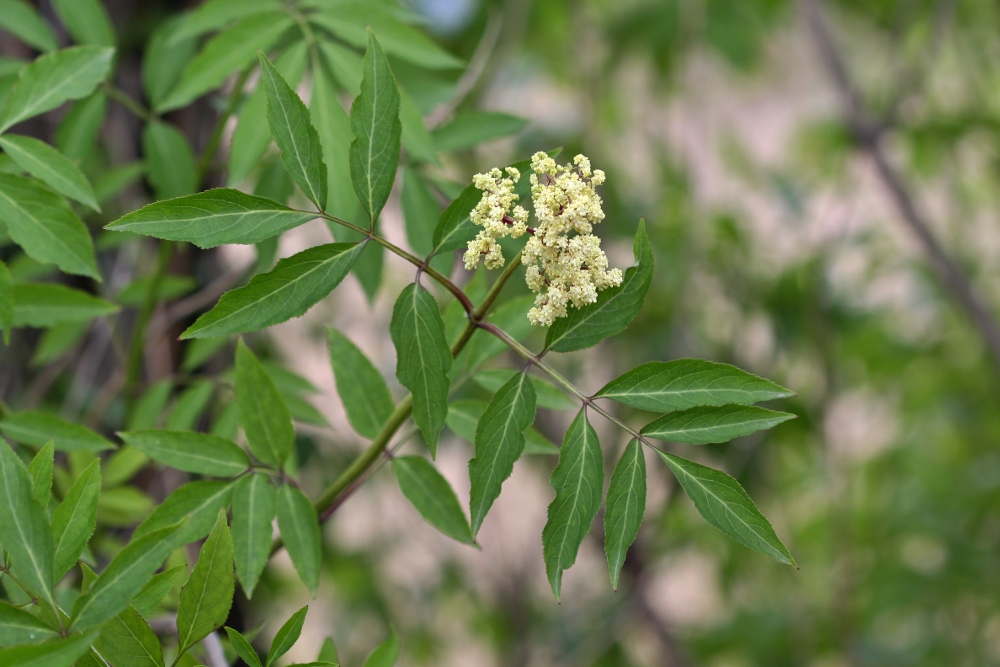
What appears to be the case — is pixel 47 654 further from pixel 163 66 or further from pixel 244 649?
pixel 163 66

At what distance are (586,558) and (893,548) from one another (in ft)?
3.25

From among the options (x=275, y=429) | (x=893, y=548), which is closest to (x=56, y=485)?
(x=275, y=429)

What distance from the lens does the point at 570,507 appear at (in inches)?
17.9

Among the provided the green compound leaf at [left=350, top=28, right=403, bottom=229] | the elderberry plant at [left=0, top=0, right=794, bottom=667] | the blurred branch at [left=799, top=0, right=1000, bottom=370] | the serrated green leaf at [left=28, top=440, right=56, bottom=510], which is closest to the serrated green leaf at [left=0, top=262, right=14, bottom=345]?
the elderberry plant at [left=0, top=0, right=794, bottom=667]

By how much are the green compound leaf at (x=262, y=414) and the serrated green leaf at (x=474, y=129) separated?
0.98ft

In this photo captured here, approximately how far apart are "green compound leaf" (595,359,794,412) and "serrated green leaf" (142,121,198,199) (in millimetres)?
546

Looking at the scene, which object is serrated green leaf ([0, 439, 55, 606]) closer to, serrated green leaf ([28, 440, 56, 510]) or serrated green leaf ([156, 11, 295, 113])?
serrated green leaf ([28, 440, 56, 510])

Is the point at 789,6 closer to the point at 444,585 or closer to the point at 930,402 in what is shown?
the point at 930,402

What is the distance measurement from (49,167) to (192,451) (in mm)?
212

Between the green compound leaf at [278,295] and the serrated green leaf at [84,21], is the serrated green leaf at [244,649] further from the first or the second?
the serrated green leaf at [84,21]

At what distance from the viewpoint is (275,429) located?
61 cm

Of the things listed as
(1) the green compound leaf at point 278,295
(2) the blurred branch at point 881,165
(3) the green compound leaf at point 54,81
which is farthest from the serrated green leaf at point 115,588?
(2) the blurred branch at point 881,165

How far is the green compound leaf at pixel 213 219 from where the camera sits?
0.44 meters

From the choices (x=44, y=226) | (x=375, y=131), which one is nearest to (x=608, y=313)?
(x=375, y=131)
